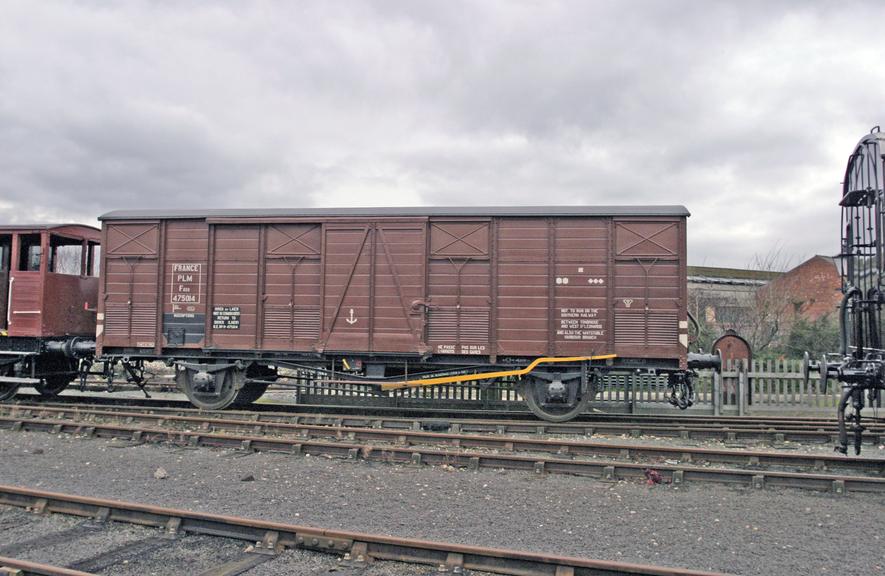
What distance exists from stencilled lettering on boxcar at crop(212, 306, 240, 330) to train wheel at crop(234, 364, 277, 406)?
3.08 feet

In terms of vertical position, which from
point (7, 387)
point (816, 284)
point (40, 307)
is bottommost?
point (7, 387)

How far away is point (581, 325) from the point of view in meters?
10.6

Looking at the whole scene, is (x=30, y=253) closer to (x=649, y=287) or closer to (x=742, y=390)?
(x=649, y=287)

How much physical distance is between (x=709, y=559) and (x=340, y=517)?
122 inches

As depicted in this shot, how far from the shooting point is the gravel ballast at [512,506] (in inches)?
189

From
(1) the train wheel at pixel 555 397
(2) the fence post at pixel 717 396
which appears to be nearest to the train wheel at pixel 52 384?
(1) the train wheel at pixel 555 397

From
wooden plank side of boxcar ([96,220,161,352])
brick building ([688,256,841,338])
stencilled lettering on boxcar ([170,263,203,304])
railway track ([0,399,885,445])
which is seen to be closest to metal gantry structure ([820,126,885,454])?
railway track ([0,399,885,445])

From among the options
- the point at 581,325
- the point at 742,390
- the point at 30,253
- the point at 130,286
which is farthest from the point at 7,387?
the point at 742,390

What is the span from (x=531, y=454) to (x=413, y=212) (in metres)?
4.94

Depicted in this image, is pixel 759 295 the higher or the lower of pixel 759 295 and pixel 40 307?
the higher

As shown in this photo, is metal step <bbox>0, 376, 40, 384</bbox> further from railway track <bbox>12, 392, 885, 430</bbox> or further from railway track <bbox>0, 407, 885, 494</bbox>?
railway track <bbox>0, 407, 885, 494</bbox>

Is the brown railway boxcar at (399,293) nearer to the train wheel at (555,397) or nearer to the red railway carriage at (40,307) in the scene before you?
the train wheel at (555,397)

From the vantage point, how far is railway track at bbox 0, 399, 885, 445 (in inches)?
368

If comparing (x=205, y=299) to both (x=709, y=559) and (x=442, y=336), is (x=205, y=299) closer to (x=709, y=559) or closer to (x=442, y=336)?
(x=442, y=336)
